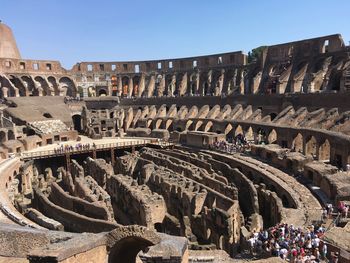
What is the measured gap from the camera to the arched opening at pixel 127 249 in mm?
9719

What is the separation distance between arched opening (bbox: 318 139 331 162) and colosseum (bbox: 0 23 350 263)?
0.26 ft

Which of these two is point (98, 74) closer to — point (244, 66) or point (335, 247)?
point (244, 66)

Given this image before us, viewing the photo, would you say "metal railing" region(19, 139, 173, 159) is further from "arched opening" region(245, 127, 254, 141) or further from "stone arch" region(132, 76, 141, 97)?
"stone arch" region(132, 76, 141, 97)

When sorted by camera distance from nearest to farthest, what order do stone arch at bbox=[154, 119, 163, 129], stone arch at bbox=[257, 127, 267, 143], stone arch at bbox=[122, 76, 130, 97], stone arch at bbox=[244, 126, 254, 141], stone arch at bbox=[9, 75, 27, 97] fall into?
stone arch at bbox=[257, 127, 267, 143] < stone arch at bbox=[244, 126, 254, 141] < stone arch at bbox=[154, 119, 163, 129] < stone arch at bbox=[9, 75, 27, 97] < stone arch at bbox=[122, 76, 130, 97]

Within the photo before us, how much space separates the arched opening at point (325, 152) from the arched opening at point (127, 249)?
60.3ft

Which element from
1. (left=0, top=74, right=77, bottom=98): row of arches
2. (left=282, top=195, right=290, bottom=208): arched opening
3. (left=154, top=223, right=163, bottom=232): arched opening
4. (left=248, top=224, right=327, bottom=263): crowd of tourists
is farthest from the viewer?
(left=0, top=74, right=77, bottom=98): row of arches

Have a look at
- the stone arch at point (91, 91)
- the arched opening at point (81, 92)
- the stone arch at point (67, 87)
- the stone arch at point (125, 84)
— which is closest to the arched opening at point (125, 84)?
the stone arch at point (125, 84)

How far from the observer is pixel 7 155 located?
30.8 meters

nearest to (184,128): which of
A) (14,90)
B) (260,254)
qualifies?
(14,90)

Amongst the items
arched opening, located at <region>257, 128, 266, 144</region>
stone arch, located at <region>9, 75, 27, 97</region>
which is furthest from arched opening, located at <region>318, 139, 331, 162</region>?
stone arch, located at <region>9, 75, 27, 97</region>

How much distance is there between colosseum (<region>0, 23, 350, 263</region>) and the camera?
A: 11.2 metres

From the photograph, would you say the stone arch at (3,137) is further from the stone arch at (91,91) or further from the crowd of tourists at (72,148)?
the stone arch at (91,91)

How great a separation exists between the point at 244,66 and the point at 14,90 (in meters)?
33.1

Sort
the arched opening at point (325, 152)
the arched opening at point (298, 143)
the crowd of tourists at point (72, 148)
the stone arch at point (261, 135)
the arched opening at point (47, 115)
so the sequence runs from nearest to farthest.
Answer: the arched opening at point (325, 152), the arched opening at point (298, 143), the stone arch at point (261, 135), the crowd of tourists at point (72, 148), the arched opening at point (47, 115)
